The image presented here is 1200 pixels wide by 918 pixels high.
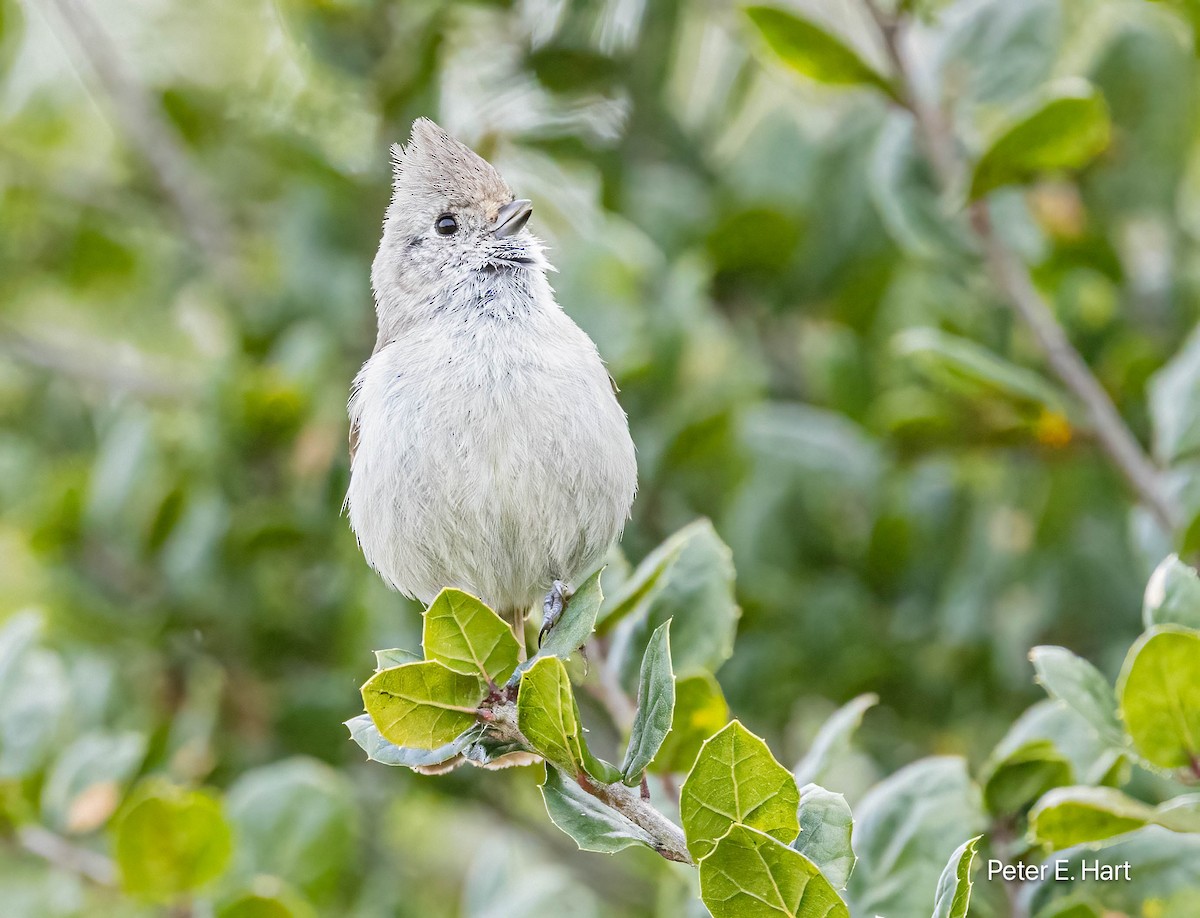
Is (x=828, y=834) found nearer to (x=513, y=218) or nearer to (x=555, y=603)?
(x=555, y=603)

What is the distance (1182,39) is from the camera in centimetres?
346

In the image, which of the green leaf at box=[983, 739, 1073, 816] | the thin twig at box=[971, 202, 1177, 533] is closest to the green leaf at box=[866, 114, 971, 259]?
the thin twig at box=[971, 202, 1177, 533]

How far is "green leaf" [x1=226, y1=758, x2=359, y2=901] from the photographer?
2.76 meters

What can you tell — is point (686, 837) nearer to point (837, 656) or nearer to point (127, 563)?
point (837, 656)

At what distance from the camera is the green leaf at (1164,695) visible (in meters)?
1.50

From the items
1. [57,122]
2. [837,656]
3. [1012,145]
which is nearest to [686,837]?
[1012,145]

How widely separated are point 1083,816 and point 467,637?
2.59 feet

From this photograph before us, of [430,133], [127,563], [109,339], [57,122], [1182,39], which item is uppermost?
[1182,39]

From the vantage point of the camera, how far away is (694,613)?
2.15m

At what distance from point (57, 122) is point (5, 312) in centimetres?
68

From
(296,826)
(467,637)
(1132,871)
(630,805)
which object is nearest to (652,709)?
(630,805)

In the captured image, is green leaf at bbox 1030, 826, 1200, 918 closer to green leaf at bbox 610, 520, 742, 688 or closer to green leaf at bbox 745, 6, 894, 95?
green leaf at bbox 610, 520, 742, 688

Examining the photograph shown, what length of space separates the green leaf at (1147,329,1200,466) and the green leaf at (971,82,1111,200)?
17.1 inches

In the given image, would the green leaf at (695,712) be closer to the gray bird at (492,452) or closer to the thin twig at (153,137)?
the gray bird at (492,452)
